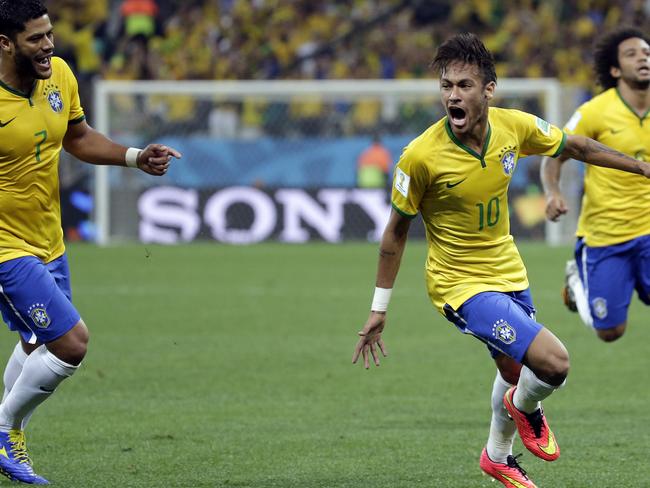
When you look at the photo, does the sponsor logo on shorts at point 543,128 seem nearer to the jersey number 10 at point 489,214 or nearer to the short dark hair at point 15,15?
the jersey number 10 at point 489,214

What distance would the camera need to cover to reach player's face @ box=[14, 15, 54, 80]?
612 cm

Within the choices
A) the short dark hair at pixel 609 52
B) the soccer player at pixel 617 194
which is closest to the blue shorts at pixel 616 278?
the soccer player at pixel 617 194

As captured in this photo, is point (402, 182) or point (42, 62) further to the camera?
point (42, 62)

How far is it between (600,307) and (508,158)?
3.12m

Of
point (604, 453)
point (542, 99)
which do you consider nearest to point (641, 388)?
point (604, 453)

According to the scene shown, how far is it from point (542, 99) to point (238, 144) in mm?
5095

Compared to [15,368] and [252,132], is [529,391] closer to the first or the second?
[15,368]

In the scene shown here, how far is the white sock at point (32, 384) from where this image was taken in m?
6.24

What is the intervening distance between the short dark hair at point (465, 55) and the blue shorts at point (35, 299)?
2168 millimetres

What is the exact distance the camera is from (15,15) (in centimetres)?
612

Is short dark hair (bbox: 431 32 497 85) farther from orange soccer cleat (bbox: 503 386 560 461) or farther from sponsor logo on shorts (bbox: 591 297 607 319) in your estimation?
sponsor logo on shorts (bbox: 591 297 607 319)

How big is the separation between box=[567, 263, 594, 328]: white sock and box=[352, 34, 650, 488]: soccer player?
282cm

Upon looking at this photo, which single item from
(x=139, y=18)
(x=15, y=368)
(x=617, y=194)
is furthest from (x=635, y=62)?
(x=139, y=18)

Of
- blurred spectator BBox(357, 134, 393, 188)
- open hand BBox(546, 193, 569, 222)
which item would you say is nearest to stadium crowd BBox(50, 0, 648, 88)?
blurred spectator BBox(357, 134, 393, 188)
